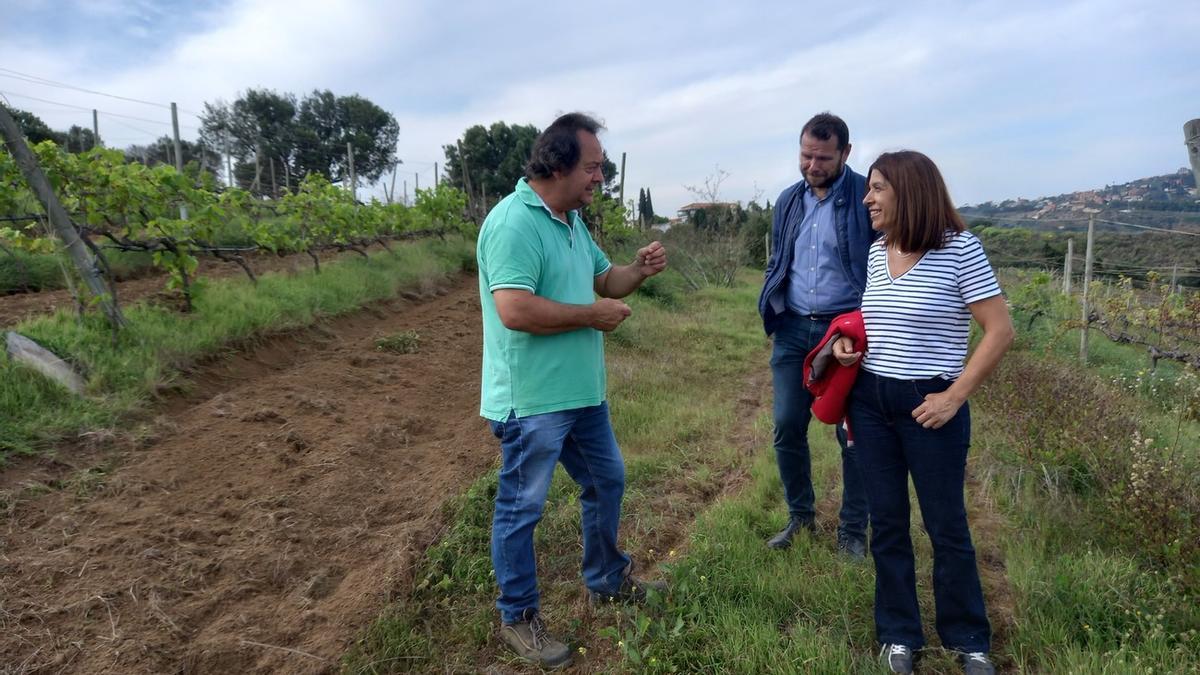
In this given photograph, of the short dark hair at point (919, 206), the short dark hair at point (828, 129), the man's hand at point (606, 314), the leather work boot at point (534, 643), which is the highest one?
the short dark hair at point (828, 129)

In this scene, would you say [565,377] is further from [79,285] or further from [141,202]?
[141,202]

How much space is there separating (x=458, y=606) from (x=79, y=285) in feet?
14.4

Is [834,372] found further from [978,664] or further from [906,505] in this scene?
[978,664]

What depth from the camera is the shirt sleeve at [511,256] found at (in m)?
2.00

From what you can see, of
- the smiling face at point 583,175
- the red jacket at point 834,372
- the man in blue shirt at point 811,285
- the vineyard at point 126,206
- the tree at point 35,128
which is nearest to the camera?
the red jacket at point 834,372

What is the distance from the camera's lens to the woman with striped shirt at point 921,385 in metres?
1.88

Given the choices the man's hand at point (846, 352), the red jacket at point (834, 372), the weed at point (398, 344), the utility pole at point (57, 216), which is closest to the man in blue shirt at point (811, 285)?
the red jacket at point (834, 372)

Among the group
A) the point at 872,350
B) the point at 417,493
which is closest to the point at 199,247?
the point at 417,493

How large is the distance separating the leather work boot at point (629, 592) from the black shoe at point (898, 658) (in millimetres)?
784

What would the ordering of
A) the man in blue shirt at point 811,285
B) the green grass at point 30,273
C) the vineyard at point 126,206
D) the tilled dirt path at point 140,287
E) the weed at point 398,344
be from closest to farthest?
the man in blue shirt at point 811,285 → the vineyard at point 126,206 → the tilled dirt path at point 140,287 → the weed at point 398,344 → the green grass at point 30,273

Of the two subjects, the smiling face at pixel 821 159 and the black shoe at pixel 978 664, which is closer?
the black shoe at pixel 978 664

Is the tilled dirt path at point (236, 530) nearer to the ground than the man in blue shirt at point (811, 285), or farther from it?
nearer to the ground

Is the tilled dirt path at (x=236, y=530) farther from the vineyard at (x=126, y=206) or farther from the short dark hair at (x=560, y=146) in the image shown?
the short dark hair at (x=560, y=146)

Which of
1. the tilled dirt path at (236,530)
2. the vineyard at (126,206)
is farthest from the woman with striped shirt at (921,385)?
the vineyard at (126,206)
